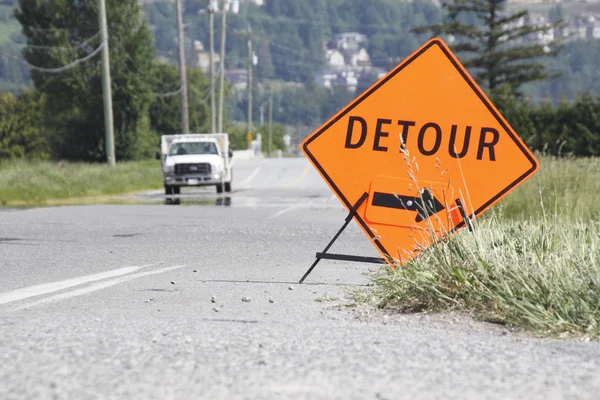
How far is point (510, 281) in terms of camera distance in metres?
6.92

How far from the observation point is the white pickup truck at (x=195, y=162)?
109 feet

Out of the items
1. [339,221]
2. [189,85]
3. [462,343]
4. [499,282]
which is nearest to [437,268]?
[499,282]

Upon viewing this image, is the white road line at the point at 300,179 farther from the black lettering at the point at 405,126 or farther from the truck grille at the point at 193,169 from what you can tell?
the black lettering at the point at 405,126

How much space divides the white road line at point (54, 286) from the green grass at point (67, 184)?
16051 millimetres

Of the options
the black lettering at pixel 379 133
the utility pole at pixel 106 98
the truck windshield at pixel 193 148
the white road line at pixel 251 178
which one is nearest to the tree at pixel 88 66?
the white road line at pixel 251 178

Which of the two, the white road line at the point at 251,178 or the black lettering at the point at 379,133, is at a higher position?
the black lettering at the point at 379,133

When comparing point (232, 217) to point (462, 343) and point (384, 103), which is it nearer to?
point (384, 103)

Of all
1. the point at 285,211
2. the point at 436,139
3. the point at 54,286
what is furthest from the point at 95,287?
the point at 285,211

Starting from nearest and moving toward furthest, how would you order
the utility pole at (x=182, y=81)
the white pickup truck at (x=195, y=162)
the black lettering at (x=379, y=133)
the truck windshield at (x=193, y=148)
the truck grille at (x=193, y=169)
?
the black lettering at (x=379, y=133) < the white pickup truck at (x=195, y=162) < the truck grille at (x=193, y=169) < the truck windshield at (x=193, y=148) < the utility pole at (x=182, y=81)

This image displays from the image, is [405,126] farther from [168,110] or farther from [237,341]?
[168,110]

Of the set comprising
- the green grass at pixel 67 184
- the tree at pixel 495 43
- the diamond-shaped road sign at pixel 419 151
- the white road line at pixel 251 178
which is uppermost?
the tree at pixel 495 43

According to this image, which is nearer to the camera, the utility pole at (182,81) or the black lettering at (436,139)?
the black lettering at (436,139)

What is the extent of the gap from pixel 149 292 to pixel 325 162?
1664 mm

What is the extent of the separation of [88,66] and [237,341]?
6958 cm
